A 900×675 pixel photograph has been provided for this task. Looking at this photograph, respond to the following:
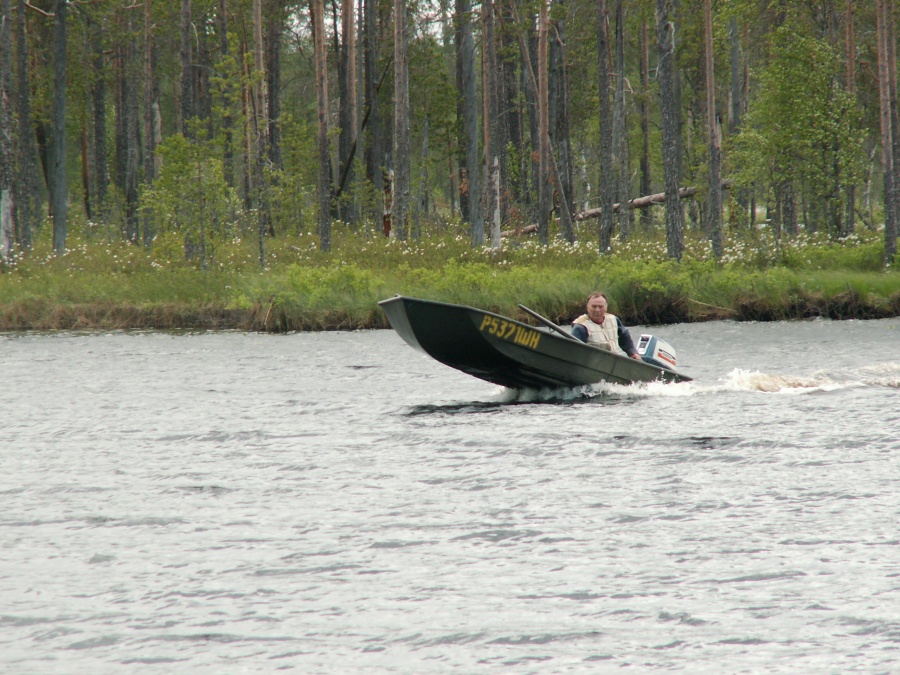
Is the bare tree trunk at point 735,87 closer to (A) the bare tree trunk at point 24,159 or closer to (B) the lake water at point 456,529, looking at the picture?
(A) the bare tree trunk at point 24,159

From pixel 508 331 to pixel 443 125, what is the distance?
30.6 m

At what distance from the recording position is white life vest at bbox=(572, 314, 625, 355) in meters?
14.1

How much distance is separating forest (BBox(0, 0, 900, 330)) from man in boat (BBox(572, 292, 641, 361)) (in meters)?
12.8

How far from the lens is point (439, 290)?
24094 millimetres

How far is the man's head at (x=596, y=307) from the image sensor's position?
13977 millimetres

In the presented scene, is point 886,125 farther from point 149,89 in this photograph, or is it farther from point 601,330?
point 149,89

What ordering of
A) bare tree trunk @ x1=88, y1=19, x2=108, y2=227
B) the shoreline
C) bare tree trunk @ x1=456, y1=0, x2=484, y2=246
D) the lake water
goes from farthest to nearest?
1. bare tree trunk @ x1=88, y1=19, x2=108, y2=227
2. bare tree trunk @ x1=456, y1=0, x2=484, y2=246
3. the shoreline
4. the lake water

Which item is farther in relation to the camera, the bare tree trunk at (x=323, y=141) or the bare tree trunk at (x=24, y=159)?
the bare tree trunk at (x=24, y=159)

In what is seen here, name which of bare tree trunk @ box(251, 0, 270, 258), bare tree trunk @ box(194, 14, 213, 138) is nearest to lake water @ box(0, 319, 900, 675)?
bare tree trunk @ box(251, 0, 270, 258)

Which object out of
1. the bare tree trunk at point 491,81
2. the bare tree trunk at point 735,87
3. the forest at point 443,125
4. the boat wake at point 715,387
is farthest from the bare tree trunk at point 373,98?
the boat wake at point 715,387

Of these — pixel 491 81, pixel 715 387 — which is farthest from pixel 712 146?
pixel 715 387

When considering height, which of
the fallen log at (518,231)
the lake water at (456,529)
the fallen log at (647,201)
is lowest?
the lake water at (456,529)

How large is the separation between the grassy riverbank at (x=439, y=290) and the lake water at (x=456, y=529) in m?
9.12

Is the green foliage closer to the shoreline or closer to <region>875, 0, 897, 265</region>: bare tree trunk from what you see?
the shoreline
